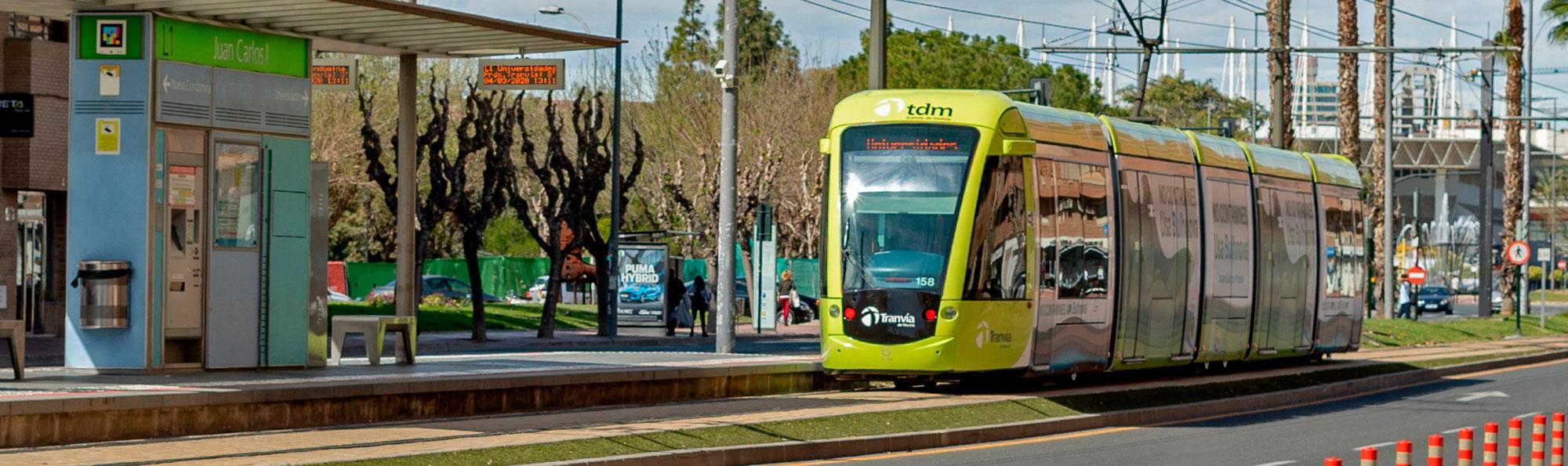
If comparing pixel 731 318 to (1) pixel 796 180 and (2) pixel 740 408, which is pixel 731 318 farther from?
(1) pixel 796 180

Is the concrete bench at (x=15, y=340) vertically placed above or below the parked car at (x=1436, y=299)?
above

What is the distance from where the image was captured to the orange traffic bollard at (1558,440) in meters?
13.4

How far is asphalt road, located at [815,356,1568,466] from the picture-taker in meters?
17.8

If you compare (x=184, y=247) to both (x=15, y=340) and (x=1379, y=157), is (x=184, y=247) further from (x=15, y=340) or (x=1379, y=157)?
(x=1379, y=157)

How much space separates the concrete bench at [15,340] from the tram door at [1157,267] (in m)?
13.0

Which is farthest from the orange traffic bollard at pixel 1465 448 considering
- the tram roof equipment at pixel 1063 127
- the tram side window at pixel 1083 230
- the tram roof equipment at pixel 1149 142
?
the tram roof equipment at pixel 1149 142

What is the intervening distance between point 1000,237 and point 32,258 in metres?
23.0

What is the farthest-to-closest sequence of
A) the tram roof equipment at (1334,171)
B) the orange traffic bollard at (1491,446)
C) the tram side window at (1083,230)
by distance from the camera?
the tram roof equipment at (1334,171) < the tram side window at (1083,230) < the orange traffic bollard at (1491,446)

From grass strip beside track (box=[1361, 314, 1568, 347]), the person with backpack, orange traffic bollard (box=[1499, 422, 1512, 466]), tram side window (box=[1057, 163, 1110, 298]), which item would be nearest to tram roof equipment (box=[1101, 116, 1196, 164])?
tram side window (box=[1057, 163, 1110, 298])

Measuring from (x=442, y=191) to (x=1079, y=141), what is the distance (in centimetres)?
1922

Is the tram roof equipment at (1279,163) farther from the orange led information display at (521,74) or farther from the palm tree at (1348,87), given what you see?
the palm tree at (1348,87)

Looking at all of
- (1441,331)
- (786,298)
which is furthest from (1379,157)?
(786,298)

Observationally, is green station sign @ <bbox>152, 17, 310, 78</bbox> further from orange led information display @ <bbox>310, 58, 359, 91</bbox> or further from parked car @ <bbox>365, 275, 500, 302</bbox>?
parked car @ <bbox>365, 275, 500, 302</bbox>

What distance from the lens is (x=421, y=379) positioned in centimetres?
1920
